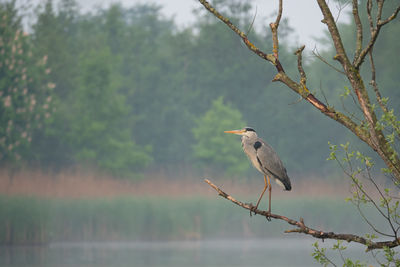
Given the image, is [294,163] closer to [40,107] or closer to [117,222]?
[40,107]

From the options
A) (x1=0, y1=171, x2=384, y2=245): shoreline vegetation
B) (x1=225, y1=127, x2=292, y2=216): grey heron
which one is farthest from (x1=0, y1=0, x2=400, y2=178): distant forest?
(x1=225, y1=127, x2=292, y2=216): grey heron

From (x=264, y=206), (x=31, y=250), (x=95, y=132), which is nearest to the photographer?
(x=31, y=250)

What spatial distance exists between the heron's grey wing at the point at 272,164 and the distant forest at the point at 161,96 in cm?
1955

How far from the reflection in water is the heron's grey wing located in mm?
8600

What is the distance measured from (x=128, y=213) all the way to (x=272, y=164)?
502 inches

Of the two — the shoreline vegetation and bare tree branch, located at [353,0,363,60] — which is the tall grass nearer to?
the shoreline vegetation

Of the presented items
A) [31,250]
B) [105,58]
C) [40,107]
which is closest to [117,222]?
[31,250]

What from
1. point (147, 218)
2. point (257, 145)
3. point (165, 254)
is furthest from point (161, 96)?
point (257, 145)

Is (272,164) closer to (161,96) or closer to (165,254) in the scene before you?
(165,254)

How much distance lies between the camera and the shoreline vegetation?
16531 mm

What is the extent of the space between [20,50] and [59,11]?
1255 cm

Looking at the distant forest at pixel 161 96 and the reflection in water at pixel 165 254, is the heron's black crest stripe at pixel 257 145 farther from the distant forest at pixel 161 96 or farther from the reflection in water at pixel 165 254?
the distant forest at pixel 161 96

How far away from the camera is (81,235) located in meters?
18.2

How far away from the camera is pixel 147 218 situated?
19.0 m
